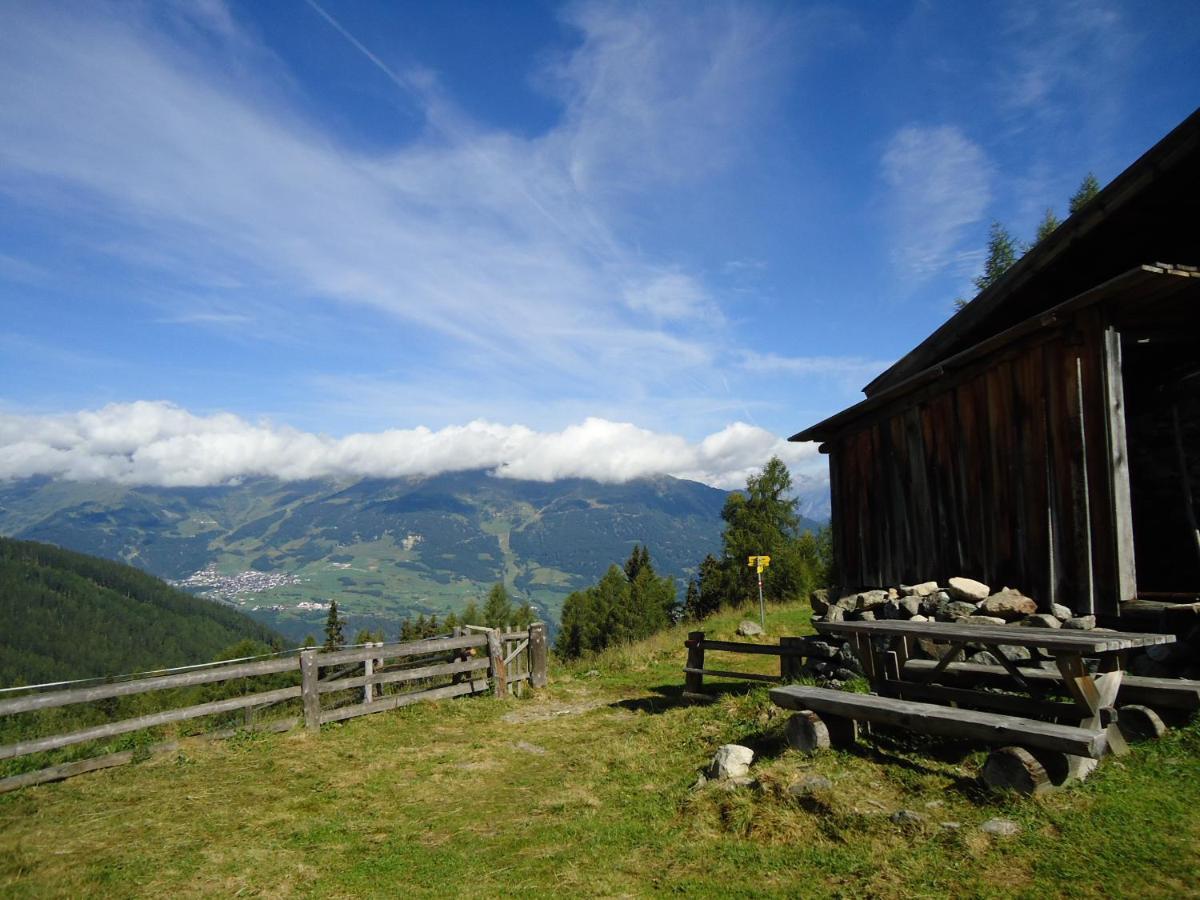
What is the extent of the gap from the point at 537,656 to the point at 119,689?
802cm

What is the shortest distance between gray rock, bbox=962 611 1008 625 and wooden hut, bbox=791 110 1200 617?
584mm

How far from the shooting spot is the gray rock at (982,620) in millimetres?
7844

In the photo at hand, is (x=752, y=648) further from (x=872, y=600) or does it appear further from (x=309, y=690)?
(x=309, y=690)

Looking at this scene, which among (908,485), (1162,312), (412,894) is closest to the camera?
(412,894)

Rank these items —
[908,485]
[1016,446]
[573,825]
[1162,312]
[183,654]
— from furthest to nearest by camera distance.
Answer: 1. [183,654]
2. [908,485]
3. [1016,446]
4. [1162,312]
5. [573,825]

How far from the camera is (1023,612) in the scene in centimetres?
785

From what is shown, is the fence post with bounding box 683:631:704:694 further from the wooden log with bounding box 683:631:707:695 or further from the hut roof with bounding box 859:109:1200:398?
the hut roof with bounding box 859:109:1200:398

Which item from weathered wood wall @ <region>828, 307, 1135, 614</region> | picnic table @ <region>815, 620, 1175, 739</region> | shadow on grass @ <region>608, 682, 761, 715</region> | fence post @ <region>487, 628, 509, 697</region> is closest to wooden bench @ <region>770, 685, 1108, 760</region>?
picnic table @ <region>815, 620, 1175, 739</region>

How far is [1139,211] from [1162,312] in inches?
53.3

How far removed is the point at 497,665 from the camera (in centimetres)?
1431

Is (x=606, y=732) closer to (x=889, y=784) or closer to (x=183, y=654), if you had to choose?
(x=889, y=784)

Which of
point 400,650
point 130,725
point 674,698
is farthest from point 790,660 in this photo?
point 130,725

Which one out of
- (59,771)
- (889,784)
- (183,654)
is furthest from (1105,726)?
(183,654)

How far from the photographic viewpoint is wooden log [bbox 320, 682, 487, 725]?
1193cm
